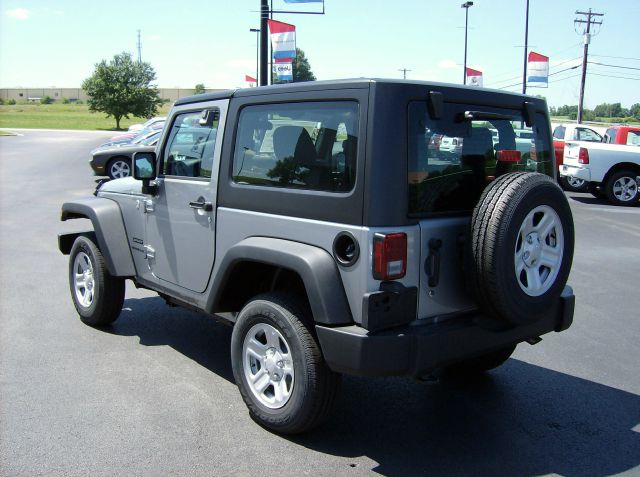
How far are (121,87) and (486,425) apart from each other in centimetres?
5428

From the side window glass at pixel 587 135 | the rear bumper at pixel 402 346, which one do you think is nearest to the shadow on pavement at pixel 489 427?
the rear bumper at pixel 402 346

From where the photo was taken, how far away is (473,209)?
3402 mm

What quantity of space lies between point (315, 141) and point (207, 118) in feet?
3.63

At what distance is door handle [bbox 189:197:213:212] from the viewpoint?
13.4 ft

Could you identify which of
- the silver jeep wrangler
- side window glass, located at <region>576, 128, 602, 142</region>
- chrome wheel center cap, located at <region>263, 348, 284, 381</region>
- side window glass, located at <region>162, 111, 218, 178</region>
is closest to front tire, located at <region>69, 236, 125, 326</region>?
side window glass, located at <region>162, 111, 218, 178</region>

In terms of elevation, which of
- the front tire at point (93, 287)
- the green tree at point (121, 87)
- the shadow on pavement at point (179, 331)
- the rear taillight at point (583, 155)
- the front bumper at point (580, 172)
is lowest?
the shadow on pavement at point (179, 331)

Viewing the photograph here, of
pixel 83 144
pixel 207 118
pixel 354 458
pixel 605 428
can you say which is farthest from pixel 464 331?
pixel 83 144

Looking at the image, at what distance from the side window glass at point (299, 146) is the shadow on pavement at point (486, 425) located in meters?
1.50

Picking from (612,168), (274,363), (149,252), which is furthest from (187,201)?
(612,168)

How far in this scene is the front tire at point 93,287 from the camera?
530 cm

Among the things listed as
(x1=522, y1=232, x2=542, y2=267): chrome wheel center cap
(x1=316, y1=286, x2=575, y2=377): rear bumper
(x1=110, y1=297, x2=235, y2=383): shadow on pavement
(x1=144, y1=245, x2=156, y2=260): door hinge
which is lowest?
(x1=110, y1=297, x2=235, y2=383): shadow on pavement

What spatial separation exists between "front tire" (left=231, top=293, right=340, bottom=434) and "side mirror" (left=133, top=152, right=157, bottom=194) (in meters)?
1.52

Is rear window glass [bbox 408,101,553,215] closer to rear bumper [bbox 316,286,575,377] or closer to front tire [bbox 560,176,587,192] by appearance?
rear bumper [bbox 316,286,575,377]

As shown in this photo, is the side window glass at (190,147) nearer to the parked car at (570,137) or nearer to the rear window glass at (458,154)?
the rear window glass at (458,154)
